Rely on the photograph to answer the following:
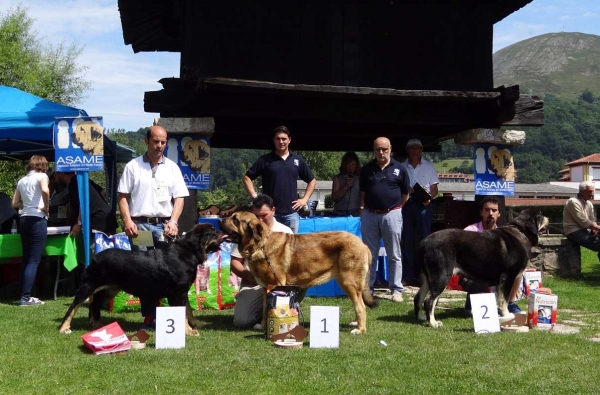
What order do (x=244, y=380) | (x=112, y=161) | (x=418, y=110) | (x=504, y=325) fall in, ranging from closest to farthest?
1. (x=244, y=380)
2. (x=504, y=325)
3. (x=418, y=110)
4. (x=112, y=161)

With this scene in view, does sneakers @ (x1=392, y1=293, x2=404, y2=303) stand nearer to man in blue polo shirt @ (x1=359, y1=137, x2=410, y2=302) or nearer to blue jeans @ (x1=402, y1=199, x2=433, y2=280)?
man in blue polo shirt @ (x1=359, y1=137, x2=410, y2=302)

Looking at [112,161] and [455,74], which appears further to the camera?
[112,161]

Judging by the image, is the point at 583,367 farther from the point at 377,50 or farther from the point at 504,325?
the point at 377,50

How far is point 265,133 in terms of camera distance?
12.4 metres

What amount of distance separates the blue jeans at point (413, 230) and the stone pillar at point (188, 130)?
3.01 m

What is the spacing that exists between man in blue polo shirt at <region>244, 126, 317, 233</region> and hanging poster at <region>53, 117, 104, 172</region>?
2.46m

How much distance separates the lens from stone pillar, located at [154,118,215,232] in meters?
8.28

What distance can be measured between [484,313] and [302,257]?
1787 mm

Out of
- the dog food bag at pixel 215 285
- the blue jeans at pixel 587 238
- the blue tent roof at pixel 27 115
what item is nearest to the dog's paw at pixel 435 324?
the dog food bag at pixel 215 285

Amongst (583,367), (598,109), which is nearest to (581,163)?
(598,109)

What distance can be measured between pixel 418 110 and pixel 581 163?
3534 inches

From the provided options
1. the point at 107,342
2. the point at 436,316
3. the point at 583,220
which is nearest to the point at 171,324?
the point at 107,342

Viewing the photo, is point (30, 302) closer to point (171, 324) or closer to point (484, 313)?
point (171, 324)

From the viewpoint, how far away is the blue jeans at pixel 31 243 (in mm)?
7914
